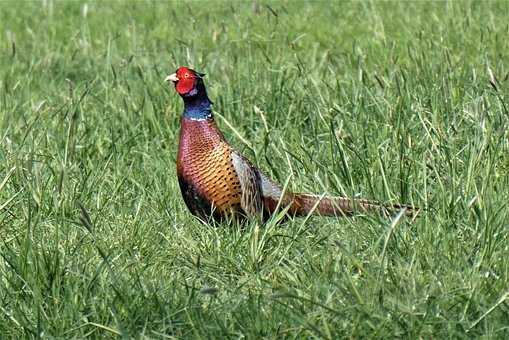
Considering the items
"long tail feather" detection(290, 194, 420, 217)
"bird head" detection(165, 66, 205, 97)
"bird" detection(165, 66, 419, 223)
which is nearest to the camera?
"long tail feather" detection(290, 194, 420, 217)

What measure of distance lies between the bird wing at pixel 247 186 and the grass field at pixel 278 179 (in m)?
0.09

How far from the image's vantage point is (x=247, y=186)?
4738 mm

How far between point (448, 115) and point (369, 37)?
2.32 metres

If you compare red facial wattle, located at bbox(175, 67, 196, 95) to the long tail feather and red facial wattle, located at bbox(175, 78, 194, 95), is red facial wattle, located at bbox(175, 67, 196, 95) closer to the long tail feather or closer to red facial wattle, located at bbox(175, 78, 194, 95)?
red facial wattle, located at bbox(175, 78, 194, 95)

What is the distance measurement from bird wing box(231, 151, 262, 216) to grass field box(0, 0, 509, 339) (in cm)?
9

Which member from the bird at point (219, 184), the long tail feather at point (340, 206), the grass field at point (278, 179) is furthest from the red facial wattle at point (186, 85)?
the long tail feather at point (340, 206)

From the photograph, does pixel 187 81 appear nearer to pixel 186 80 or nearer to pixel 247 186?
pixel 186 80

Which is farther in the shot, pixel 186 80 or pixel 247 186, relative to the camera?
pixel 186 80

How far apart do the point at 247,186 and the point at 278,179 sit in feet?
1.43

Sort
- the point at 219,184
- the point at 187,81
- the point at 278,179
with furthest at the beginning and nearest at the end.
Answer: the point at 278,179 → the point at 187,81 → the point at 219,184

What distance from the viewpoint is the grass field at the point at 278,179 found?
3535 millimetres

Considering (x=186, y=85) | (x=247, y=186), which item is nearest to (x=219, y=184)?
(x=247, y=186)

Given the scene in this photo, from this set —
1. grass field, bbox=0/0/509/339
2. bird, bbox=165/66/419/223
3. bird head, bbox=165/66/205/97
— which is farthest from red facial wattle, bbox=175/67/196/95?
grass field, bbox=0/0/509/339

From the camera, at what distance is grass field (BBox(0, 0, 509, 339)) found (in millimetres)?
3535
